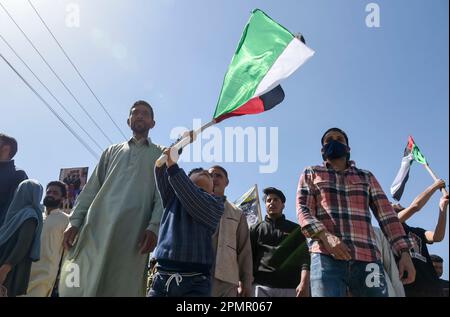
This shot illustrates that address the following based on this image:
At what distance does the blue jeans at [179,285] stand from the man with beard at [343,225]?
2.36 feet

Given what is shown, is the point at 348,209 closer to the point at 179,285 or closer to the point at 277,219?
the point at 179,285

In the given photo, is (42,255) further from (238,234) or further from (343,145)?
(343,145)

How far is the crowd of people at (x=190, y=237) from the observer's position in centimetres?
267

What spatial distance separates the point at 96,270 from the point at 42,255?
153 centimetres

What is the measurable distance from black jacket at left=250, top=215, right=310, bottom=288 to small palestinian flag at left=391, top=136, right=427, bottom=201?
259cm

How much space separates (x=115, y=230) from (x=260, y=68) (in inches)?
73.5

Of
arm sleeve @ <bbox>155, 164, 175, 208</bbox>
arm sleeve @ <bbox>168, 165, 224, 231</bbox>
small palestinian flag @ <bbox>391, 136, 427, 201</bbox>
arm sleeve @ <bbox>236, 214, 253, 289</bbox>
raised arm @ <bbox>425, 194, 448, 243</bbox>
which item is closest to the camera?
arm sleeve @ <bbox>168, 165, 224, 231</bbox>

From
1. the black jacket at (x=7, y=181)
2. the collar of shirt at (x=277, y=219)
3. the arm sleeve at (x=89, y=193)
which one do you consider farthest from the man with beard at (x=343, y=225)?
the black jacket at (x=7, y=181)

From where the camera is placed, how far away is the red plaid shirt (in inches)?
106

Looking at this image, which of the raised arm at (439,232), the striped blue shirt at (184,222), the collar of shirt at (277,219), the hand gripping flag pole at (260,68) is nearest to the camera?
the striped blue shirt at (184,222)

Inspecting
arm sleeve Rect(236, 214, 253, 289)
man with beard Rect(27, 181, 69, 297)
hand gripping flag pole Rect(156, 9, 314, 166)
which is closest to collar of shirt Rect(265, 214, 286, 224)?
arm sleeve Rect(236, 214, 253, 289)

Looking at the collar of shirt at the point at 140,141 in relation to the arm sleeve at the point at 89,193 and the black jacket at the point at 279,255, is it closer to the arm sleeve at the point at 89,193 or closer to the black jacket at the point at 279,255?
the arm sleeve at the point at 89,193

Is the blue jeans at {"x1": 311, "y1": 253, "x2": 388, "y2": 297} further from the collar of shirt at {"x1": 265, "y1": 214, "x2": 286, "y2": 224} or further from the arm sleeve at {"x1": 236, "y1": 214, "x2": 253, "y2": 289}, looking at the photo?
the collar of shirt at {"x1": 265, "y1": 214, "x2": 286, "y2": 224}

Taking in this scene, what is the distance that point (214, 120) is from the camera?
132 inches
